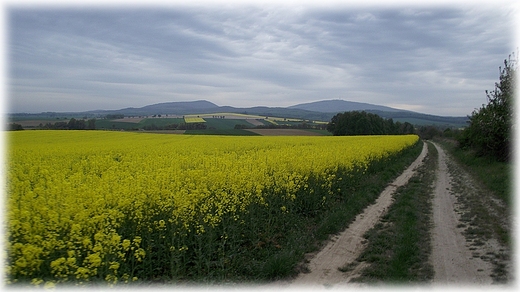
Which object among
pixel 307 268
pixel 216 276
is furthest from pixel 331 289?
pixel 216 276

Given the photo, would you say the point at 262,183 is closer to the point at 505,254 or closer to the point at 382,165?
the point at 505,254

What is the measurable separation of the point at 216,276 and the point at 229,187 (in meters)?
→ 2.40

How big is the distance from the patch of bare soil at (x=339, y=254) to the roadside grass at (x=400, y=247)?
171 millimetres

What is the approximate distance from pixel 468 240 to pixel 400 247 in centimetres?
182

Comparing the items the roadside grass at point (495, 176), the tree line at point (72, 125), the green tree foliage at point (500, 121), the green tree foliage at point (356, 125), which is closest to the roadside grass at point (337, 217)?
the roadside grass at point (495, 176)

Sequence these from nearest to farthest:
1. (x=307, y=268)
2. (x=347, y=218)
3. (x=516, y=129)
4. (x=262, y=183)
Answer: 1. (x=307, y=268)
2. (x=262, y=183)
3. (x=347, y=218)
4. (x=516, y=129)

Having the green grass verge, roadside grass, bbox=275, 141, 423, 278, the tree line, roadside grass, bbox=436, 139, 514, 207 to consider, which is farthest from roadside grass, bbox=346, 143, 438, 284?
the tree line

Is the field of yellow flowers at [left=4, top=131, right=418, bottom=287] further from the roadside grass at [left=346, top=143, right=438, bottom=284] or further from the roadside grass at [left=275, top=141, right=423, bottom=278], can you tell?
the roadside grass at [left=346, top=143, right=438, bottom=284]

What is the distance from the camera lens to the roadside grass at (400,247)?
5973 millimetres

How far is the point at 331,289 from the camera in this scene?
562 centimetres

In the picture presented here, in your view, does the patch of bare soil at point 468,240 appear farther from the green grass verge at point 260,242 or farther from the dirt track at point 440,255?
the green grass verge at point 260,242

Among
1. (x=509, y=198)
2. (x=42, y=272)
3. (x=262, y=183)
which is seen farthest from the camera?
(x=509, y=198)

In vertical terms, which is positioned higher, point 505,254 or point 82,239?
point 82,239

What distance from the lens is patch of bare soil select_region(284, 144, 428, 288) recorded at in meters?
5.97
